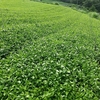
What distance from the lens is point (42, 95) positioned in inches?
185

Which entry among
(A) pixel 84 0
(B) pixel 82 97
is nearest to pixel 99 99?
(B) pixel 82 97

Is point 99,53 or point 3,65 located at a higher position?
point 3,65

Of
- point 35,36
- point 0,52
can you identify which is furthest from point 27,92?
point 35,36

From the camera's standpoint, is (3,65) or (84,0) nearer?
(3,65)

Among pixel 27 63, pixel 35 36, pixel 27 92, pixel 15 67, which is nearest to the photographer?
pixel 27 92

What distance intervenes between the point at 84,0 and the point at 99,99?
89808mm

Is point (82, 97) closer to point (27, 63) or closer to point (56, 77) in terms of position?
point (56, 77)

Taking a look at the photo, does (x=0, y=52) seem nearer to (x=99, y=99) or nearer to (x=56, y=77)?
(x=56, y=77)

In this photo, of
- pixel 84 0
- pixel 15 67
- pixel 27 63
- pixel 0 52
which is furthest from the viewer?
pixel 84 0

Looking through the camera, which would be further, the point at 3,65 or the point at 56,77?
the point at 3,65

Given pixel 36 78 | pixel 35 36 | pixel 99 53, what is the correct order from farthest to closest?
pixel 35 36
pixel 99 53
pixel 36 78

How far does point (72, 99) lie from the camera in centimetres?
474

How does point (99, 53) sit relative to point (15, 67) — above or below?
below

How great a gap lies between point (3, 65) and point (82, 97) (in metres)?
2.96
